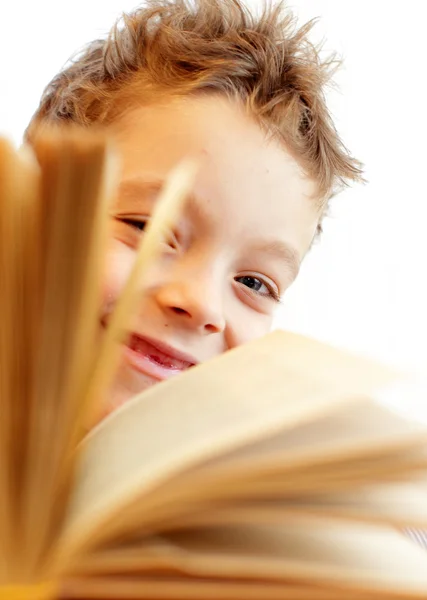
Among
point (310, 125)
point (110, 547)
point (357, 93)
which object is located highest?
point (357, 93)

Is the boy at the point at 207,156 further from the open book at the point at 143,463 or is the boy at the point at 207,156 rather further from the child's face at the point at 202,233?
the open book at the point at 143,463

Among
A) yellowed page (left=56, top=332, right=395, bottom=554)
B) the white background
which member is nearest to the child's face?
yellowed page (left=56, top=332, right=395, bottom=554)

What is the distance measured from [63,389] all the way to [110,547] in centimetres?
5

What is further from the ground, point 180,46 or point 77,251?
point 180,46

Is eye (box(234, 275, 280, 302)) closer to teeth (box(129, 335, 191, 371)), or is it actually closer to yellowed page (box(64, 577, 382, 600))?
teeth (box(129, 335, 191, 371))

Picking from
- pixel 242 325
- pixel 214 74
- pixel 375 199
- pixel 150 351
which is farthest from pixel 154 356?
pixel 375 199

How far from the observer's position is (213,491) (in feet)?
0.70

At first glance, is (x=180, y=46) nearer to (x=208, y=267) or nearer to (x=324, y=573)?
(x=208, y=267)

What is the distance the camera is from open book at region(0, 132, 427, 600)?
209 mm

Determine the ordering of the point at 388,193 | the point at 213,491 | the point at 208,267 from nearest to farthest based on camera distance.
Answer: the point at 213,491 → the point at 208,267 → the point at 388,193

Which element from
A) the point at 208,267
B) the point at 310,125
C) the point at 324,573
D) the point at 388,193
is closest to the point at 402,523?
the point at 324,573

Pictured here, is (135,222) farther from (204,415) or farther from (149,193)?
(204,415)

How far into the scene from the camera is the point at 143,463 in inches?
8.5

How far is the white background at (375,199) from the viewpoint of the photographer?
56.2 inches
